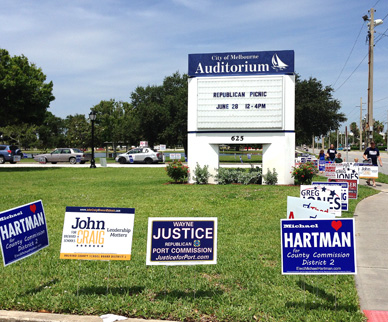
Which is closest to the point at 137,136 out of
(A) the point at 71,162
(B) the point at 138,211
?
(A) the point at 71,162

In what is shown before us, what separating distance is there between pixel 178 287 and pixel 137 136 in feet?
155

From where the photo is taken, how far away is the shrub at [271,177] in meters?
16.9

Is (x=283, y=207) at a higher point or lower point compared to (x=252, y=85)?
lower

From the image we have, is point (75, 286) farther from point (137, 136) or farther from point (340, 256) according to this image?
point (137, 136)

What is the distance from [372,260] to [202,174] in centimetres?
1133

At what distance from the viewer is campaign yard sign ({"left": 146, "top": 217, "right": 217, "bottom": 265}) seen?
4848mm

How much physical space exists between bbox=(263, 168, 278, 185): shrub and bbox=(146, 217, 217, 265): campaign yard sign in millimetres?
12346

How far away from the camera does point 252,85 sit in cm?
1697

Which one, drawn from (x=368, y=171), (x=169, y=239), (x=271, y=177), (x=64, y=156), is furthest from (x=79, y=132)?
(x=169, y=239)

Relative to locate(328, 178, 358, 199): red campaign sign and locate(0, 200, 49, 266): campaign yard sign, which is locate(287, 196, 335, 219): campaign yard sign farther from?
locate(328, 178, 358, 199): red campaign sign

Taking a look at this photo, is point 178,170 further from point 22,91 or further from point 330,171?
point 22,91

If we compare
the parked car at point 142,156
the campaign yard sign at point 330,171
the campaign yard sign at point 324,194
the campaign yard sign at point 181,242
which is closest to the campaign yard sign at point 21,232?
the campaign yard sign at point 181,242

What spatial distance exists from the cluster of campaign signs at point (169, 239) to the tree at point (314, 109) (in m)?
36.4

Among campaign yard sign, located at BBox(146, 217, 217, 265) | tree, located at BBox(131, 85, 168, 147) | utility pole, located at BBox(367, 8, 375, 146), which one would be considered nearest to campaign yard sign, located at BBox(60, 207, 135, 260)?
campaign yard sign, located at BBox(146, 217, 217, 265)
